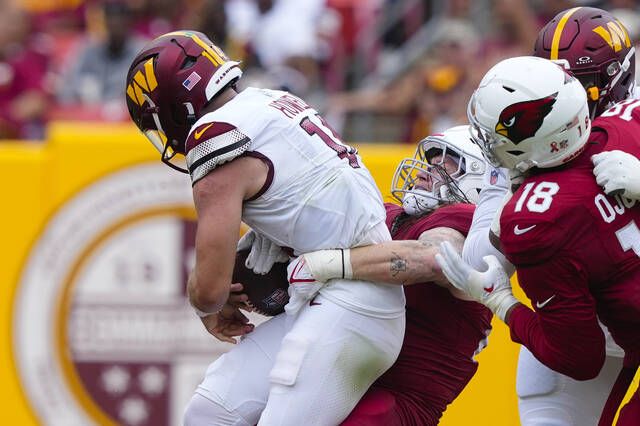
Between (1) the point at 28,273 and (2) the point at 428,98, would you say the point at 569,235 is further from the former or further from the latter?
(2) the point at 428,98

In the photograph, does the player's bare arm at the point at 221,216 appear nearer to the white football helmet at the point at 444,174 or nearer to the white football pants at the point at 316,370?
the white football pants at the point at 316,370

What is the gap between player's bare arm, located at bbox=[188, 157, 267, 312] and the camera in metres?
3.39

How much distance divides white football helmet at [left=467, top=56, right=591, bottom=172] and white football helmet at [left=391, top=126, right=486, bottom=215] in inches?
24.5

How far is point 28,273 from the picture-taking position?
596 centimetres

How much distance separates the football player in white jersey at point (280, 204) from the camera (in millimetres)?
3420

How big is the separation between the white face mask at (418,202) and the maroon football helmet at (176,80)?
0.71 meters

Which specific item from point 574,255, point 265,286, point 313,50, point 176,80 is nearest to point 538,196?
point 574,255

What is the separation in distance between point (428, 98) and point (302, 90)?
2.97 ft

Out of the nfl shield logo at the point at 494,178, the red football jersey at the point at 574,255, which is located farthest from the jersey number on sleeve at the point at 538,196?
the nfl shield logo at the point at 494,178

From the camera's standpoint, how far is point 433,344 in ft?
12.4

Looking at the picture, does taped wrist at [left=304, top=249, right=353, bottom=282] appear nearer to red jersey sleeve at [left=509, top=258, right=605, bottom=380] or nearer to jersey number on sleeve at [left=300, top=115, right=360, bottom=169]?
jersey number on sleeve at [left=300, top=115, right=360, bottom=169]

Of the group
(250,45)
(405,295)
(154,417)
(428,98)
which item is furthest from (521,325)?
(250,45)

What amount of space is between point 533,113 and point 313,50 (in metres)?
5.97

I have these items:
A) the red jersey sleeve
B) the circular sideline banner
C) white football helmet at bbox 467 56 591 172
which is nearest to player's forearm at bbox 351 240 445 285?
the red jersey sleeve
